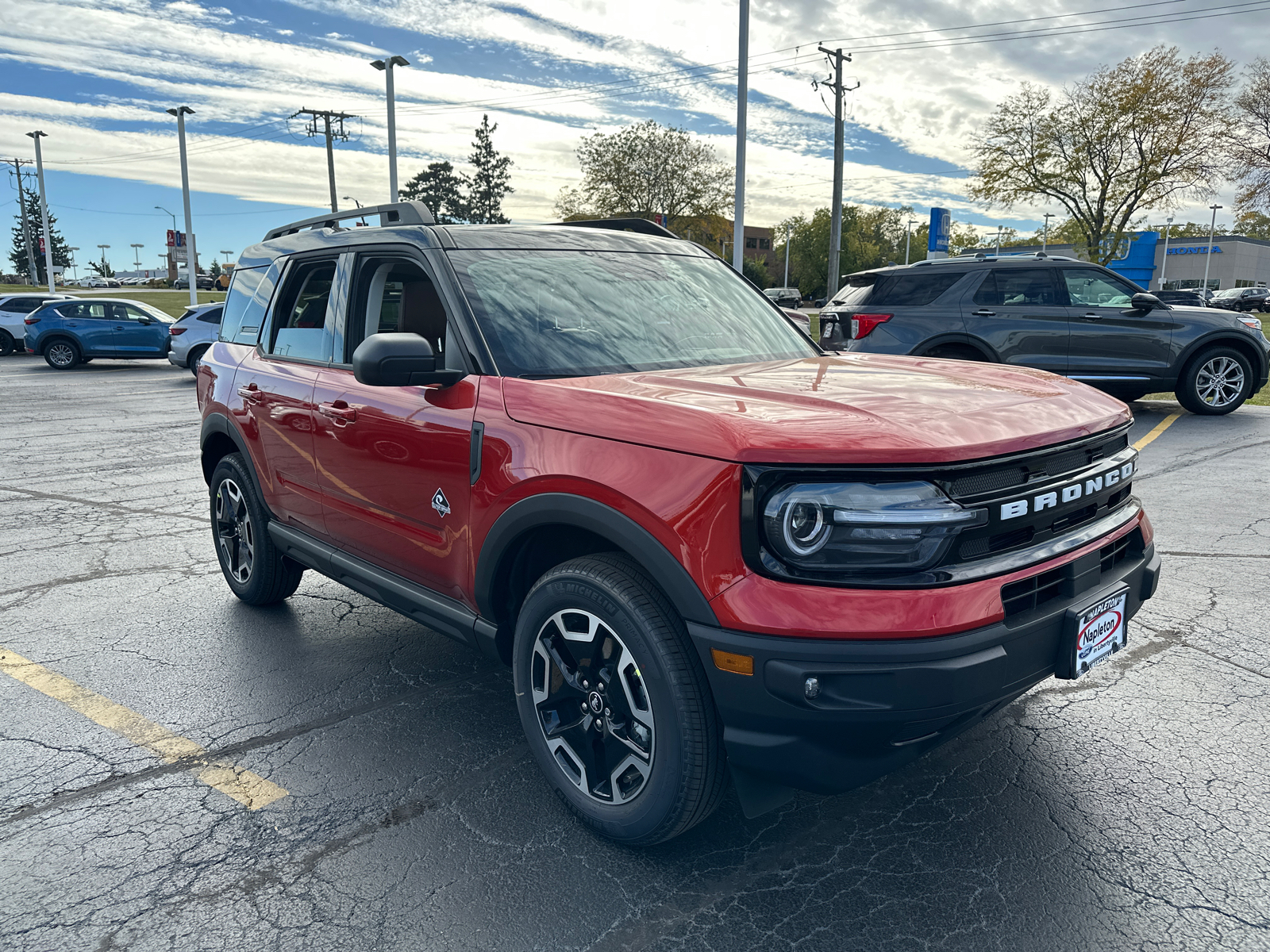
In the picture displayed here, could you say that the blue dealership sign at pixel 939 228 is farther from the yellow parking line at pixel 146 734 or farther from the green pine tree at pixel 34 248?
the green pine tree at pixel 34 248

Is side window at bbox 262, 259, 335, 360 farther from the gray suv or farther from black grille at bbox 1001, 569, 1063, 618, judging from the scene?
the gray suv

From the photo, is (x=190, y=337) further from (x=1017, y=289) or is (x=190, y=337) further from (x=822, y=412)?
(x=822, y=412)

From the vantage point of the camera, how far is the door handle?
3.58m

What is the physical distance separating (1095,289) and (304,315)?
9.46 metres

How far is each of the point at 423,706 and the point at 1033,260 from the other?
936cm

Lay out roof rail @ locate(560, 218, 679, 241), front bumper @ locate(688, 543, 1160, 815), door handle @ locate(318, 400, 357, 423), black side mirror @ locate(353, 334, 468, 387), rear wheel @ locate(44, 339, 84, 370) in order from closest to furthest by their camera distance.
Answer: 1. front bumper @ locate(688, 543, 1160, 815)
2. black side mirror @ locate(353, 334, 468, 387)
3. door handle @ locate(318, 400, 357, 423)
4. roof rail @ locate(560, 218, 679, 241)
5. rear wheel @ locate(44, 339, 84, 370)

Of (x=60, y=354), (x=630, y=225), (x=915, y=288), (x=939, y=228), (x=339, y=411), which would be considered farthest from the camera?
(x=939, y=228)

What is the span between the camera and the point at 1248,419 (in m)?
11.0

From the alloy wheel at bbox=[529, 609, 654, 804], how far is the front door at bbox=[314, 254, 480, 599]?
52cm

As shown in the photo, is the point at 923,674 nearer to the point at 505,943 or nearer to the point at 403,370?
the point at 505,943

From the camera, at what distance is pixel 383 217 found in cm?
406

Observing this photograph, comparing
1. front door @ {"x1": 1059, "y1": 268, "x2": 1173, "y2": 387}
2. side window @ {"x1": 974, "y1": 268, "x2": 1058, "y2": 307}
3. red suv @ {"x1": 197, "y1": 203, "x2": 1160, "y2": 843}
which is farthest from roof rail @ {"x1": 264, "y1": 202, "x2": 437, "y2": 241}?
front door @ {"x1": 1059, "y1": 268, "x2": 1173, "y2": 387}

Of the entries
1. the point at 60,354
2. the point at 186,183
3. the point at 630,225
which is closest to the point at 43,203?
the point at 186,183

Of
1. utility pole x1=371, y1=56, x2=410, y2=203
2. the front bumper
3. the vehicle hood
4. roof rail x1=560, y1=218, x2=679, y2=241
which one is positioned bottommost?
the front bumper
